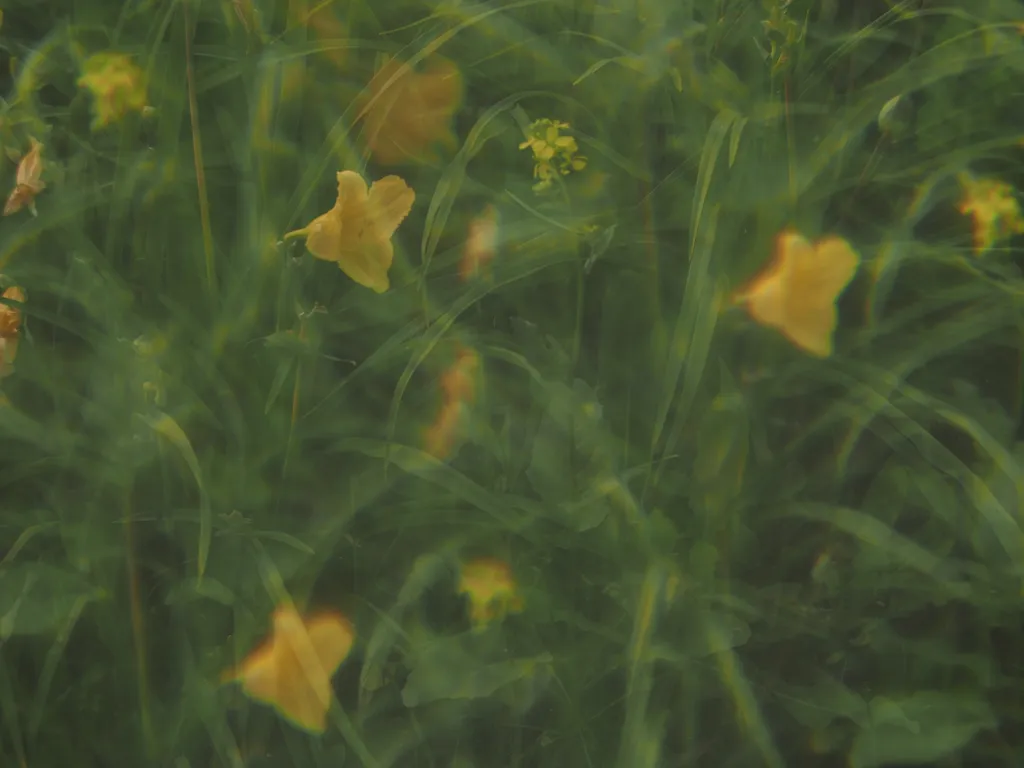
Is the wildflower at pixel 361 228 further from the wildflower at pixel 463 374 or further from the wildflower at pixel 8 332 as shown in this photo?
the wildflower at pixel 8 332

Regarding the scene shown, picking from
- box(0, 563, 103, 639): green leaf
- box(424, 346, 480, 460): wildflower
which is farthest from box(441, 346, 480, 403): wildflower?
box(0, 563, 103, 639): green leaf

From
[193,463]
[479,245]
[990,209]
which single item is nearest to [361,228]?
[479,245]

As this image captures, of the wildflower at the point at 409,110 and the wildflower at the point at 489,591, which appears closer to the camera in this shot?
the wildflower at the point at 489,591

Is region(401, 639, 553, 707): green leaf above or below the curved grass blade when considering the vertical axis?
below

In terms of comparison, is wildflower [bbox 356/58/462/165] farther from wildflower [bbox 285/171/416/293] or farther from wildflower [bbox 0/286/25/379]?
wildflower [bbox 0/286/25/379]

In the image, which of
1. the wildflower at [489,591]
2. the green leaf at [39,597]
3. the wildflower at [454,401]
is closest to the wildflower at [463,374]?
the wildflower at [454,401]

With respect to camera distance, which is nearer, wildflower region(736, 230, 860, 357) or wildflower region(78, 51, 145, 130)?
wildflower region(736, 230, 860, 357)

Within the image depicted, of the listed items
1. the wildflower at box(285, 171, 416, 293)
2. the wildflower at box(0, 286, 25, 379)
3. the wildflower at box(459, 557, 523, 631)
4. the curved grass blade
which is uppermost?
the wildflower at box(285, 171, 416, 293)

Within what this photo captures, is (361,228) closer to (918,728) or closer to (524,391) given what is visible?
(524,391)
